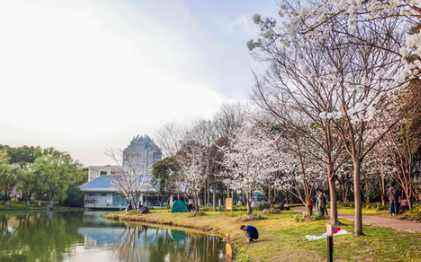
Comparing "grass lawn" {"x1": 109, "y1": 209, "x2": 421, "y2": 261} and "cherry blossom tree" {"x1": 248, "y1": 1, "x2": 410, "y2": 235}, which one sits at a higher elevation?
"cherry blossom tree" {"x1": 248, "y1": 1, "x2": 410, "y2": 235}

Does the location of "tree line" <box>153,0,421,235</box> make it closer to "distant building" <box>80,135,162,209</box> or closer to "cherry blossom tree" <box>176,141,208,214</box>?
"cherry blossom tree" <box>176,141,208,214</box>

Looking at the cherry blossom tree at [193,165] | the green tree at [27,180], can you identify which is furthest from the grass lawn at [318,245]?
the green tree at [27,180]

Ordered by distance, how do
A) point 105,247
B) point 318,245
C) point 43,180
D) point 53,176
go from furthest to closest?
point 53,176 < point 43,180 < point 105,247 < point 318,245

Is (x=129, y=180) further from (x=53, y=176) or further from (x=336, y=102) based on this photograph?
(x=336, y=102)

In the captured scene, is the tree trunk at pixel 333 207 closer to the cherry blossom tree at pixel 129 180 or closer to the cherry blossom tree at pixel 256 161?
the cherry blossom tree at pixel 256 161

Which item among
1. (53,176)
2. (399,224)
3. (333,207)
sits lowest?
(399,224)

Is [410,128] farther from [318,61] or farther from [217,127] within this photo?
[217,127]

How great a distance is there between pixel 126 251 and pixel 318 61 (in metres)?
10.8

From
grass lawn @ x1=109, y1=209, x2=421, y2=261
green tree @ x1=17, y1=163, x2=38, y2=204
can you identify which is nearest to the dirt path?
grass lawn @ x1=109, y1=209, x2=421, y2=261

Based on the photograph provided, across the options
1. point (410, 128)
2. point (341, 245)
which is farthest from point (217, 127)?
point (341, 245)

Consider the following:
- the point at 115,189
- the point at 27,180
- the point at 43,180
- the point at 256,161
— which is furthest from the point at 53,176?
the point at 256,161

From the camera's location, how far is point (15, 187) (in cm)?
5641

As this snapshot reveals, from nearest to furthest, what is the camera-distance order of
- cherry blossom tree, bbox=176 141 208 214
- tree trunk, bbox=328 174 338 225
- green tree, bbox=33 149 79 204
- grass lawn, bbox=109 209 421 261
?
grass lawn, bbox=109 209 421 261
tree trunk, bbox=328 174 338 225
cherry blossom tree, bbox=176 141 208 214
green tree, bbox=33 149 79 204

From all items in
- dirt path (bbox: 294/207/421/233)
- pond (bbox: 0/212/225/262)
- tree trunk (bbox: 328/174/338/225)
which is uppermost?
tree trunk (bbox: 328/174/338/225)
